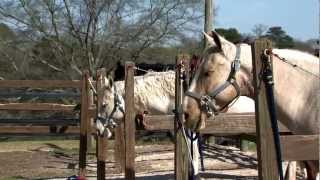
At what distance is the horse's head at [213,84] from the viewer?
151 inches

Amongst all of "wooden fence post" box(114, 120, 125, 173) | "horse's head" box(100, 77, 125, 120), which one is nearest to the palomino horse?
"wooden fence post" box(114, 120, 125, 173)

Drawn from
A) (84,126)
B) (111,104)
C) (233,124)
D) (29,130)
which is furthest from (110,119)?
A: (29,130)

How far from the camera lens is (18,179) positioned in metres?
9.39

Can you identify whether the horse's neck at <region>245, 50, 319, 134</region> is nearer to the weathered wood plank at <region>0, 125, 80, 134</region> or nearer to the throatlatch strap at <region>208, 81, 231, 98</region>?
the throatlatch strap at <region>208, 81, 231, 98</region>

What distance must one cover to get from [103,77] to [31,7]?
1220 cm

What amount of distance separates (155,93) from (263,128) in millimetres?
5212

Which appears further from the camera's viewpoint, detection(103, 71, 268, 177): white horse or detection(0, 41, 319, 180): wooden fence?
detection(103, 71, 268, 177): white horse

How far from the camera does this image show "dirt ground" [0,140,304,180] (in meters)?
9.23

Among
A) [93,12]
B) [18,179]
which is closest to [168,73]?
[18,179]

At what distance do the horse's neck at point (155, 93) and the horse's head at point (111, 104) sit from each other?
320 mm

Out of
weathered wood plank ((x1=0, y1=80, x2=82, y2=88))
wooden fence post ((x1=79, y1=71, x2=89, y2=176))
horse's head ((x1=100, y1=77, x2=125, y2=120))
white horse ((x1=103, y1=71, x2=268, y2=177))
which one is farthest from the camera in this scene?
weathered wood plank ((x1=0, y1=80, x2=82, y2=88))

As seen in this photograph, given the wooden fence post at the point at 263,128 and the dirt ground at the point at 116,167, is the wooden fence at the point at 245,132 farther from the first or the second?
the dirt ground at the point at 116,167

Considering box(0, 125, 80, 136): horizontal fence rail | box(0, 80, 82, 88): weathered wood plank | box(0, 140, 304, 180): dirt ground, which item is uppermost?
box(0, 80, 82, 88): weathered wood plank

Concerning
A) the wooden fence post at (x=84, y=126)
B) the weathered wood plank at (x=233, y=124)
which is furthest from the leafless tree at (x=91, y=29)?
the weathered wood plank at (x=233, y=124)
